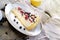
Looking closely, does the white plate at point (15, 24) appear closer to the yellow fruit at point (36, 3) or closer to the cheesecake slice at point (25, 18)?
the cheesecake slice at point (25, 18)

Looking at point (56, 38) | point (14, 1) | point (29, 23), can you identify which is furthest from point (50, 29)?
point (14, 1)

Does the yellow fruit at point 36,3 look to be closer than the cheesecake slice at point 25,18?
No

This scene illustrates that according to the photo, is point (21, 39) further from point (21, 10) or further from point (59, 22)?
point (59, 22)

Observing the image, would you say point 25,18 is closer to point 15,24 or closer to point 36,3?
point 15,24

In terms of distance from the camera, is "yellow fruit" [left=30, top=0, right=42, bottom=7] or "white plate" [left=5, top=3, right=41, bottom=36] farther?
"yellow fruit" [left=30, top=0, right=42, bottom=7]

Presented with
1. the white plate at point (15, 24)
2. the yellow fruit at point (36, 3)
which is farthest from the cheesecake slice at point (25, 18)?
the yellow fruit at point (36, 3)

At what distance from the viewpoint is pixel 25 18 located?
608 millimetres

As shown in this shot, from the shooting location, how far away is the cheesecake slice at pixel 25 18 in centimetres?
59

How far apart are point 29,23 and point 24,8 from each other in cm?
13

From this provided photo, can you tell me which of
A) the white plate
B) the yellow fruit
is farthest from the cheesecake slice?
the yellow fruit

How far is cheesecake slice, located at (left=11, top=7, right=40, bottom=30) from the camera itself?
589mm

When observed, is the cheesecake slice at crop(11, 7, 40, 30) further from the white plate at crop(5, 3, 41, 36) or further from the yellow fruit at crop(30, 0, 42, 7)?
the yellow fruit at crop(30, 0, 42, 7)

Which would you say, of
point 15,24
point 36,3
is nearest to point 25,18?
point 15,24

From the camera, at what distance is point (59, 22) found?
0.76 m
